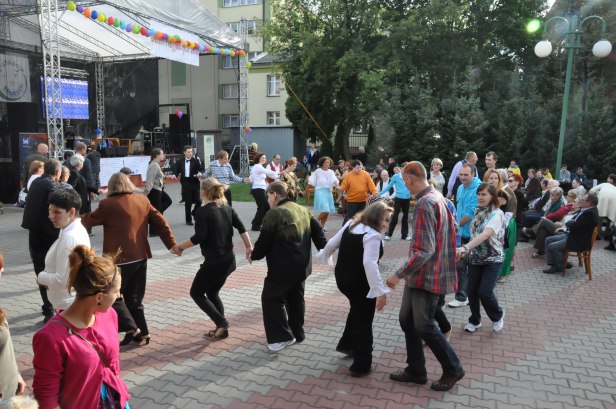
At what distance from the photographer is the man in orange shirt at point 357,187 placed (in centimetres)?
972

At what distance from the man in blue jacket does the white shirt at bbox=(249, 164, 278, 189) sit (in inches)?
206

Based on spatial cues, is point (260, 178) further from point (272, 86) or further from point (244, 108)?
point (272, 86)

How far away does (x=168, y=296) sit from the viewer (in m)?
6.77

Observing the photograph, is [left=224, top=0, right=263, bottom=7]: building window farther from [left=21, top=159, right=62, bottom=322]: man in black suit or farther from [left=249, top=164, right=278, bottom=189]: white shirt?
[left=21, top=159, right=62, bottom=322]: man in black suit

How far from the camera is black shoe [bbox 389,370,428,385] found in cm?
431

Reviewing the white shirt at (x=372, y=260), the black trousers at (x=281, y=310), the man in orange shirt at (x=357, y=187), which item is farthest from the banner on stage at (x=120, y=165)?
the white shirt at (x=372, y=260)

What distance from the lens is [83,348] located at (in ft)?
7.27

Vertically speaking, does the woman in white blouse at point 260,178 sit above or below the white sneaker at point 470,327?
above

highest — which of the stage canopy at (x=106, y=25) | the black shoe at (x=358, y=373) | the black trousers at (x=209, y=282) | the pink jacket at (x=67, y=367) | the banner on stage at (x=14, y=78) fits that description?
the stage canopy at (x=106, y=25)

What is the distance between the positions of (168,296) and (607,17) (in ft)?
79.8

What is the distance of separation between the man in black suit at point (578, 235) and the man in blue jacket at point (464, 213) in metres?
2.36

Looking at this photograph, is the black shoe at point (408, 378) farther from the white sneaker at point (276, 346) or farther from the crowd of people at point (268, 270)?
the white sneaker at point (276, 346)

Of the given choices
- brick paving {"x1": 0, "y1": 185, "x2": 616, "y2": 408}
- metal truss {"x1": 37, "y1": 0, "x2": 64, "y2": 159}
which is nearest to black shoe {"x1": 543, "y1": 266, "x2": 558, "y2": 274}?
brick paving {"x1": 0, "y1": 185, "x2": 616, "y2": 408}

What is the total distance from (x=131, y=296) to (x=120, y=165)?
54.4 feet
